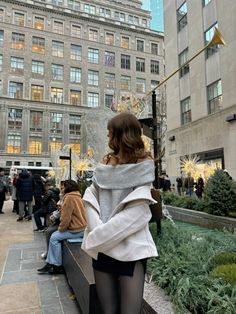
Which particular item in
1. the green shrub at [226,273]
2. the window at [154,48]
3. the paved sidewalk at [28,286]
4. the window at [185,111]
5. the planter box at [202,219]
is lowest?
the paved sidewalk at [28,286]

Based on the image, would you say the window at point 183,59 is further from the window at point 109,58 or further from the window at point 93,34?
the window at point 93,34

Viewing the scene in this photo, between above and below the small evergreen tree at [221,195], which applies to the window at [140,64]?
above

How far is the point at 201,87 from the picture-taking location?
68.0 feet

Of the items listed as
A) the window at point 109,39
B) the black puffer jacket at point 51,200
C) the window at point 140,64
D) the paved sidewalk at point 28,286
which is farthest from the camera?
the window at point 140,64

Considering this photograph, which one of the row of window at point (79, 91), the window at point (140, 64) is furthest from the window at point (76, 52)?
the window at point (140, 64)

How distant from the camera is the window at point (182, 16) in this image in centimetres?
2347

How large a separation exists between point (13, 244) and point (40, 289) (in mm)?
3251

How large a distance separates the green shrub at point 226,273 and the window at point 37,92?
50.7 m

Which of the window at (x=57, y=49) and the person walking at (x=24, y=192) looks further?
the window at (x=57, y=49)

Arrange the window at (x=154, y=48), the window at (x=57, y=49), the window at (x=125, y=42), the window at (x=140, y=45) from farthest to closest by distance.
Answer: the window at (x=154, y=48) → the window at (x=140, y=45) → the window at (x=125, y=42) → the window at (x=57, y=49)

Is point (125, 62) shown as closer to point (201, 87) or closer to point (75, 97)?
point (75, 97)

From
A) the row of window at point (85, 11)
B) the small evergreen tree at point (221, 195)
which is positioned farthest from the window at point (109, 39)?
the small evergreen tree at point (221, 195)

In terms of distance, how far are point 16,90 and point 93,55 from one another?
53.9 feet

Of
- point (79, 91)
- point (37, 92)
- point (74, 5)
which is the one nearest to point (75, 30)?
point (74, 5)
